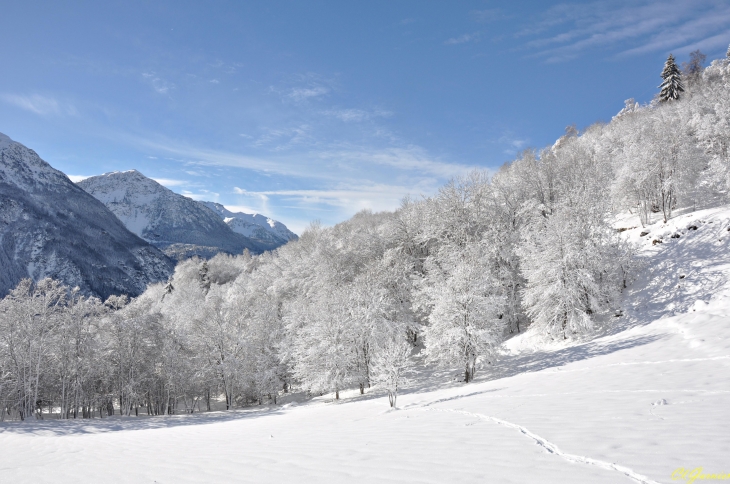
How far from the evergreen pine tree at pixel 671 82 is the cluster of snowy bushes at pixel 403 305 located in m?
18.9

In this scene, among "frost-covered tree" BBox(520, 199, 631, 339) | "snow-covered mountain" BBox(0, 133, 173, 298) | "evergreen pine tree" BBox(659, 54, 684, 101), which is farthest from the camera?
"snow-covered mountain" BBox(0, 133, 173, 298)

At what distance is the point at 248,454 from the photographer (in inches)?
352

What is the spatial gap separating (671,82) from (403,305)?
74.0 m

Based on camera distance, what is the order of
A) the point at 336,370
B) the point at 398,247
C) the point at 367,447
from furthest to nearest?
the point at 398,247 → the point at 336,370 → the point at 367,447

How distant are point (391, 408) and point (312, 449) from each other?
10.9 metres

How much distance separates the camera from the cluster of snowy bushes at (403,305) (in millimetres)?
26344

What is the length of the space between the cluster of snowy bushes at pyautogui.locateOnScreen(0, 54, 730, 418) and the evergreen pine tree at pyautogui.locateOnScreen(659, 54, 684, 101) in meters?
18.9

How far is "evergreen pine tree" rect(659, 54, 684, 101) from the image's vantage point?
65500mm

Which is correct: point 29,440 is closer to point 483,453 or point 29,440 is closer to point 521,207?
point 483,453

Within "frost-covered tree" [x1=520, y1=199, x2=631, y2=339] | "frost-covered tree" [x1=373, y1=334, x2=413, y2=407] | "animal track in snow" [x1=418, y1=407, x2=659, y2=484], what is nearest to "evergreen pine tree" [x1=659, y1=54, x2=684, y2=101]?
"frost-covered tree" [x1=520, y1=199, x2=631, y2=339]

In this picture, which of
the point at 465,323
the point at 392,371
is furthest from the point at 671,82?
the point at 392,371

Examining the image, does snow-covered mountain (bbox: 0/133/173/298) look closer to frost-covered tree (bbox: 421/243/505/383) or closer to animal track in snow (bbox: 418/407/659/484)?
frost-covered tree (bbox: 421/243/505/383)

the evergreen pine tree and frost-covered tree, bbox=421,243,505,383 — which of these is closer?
frost-covered tree, bbox=421,243,505,383

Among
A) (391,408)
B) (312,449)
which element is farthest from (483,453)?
(391,408)
